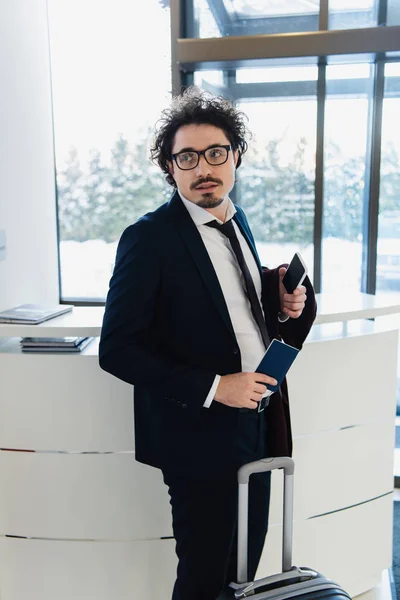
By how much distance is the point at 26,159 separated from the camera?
291cm

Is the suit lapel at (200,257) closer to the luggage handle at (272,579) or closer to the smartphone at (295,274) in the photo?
the smartphone at (295,274)

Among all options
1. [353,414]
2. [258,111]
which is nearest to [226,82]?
[258,111]

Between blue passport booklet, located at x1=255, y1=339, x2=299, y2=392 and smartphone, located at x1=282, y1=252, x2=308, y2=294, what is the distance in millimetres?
236

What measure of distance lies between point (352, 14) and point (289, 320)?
6.92ft

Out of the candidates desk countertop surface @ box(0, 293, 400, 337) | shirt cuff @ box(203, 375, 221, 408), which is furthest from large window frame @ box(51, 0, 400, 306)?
shirt cuff @ box(203, 375, 221, 408)

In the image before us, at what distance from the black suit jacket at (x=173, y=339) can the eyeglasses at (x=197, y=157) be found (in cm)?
10

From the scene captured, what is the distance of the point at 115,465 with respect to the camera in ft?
6.49

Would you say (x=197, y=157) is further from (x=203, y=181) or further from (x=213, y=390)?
(x=213, y=390)

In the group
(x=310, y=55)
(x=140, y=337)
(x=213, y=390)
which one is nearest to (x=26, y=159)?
(x=310, y=55)

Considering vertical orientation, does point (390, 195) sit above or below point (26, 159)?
below

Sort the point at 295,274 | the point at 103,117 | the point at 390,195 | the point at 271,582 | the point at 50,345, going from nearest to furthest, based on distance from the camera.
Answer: the point at 271,582 → the point at 295,274 → the point at 50,345 → the point at 390,195 → the point at 103,117

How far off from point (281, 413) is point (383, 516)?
1.12 metres

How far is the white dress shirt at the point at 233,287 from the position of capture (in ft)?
4.91

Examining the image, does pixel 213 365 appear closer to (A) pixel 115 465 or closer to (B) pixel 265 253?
(A) pixel 115 465
